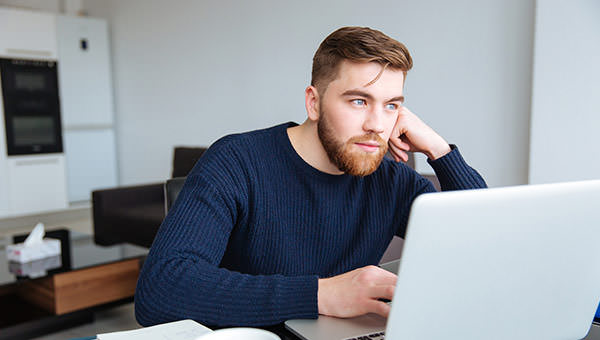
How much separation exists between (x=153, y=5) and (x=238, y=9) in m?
1.34

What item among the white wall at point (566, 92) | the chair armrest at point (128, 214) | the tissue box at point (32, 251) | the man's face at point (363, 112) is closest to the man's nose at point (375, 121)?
the man's face at point (363, 112)

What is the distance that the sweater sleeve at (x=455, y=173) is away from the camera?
4.27 ft

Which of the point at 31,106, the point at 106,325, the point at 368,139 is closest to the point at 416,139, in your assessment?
the point at 368,139

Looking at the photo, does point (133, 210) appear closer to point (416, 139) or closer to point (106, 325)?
point (106, 325)

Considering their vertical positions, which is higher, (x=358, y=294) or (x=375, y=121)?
(x=375, y=121)

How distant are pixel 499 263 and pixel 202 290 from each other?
1.69 ft

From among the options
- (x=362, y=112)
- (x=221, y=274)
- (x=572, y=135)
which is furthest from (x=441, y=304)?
(x=572, y=135)

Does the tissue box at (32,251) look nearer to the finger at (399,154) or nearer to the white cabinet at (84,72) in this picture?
the finger at (399,154)

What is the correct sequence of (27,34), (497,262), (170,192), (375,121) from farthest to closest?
(27,34) < (170,192) < (375,121) < (497,262)

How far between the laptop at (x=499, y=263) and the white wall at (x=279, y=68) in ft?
6.61

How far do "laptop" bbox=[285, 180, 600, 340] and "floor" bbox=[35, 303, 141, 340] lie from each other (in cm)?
228

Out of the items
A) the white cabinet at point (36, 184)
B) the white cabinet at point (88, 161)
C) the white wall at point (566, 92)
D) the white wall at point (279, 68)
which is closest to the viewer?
the white wall at point (566, 92)

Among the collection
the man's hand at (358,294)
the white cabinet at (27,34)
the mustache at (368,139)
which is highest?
the white cabinet at (27,34)

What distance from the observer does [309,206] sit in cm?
122
